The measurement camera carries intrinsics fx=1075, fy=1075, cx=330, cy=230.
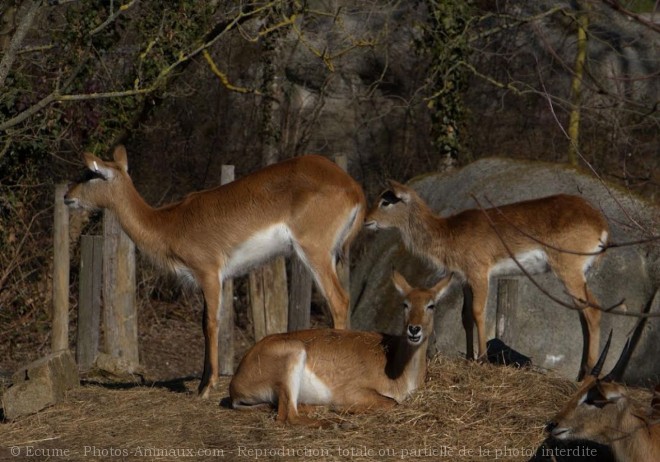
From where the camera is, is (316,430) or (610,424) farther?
(316,430)

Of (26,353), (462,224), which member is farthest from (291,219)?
(26,353)

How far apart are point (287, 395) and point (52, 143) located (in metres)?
5.56

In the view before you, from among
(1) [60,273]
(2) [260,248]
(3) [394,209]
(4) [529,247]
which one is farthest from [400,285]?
(1) [60,273]

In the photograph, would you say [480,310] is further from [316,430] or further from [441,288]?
[316,430]

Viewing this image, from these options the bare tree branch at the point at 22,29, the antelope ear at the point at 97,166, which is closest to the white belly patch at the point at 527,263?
the antelope ear at the point at 97,166

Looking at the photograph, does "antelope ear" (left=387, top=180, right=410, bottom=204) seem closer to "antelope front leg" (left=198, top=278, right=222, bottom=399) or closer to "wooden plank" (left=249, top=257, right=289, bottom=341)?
"wooden plank" (left=249, top=257, right=289, bottom=341)

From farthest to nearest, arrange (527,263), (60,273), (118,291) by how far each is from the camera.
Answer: (118,291) → (60,273) → (527,263)

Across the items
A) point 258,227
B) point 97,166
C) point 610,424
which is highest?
point 97,166

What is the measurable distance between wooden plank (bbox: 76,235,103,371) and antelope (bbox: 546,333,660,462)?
18.8 ft

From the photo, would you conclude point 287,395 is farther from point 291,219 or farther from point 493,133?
point 493,133

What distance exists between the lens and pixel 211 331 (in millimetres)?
9062

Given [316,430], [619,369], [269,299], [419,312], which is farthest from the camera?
[269,299]

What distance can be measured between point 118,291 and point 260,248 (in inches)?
84.3

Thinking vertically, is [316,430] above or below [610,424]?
below
